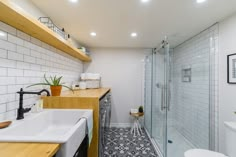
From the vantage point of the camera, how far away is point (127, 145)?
2.77 meters

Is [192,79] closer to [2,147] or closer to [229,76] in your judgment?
[229,76]

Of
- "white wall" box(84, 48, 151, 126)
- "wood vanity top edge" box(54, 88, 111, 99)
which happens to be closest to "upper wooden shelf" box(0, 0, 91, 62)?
"wood vanity top edge" box(54, 88, 111, 99)

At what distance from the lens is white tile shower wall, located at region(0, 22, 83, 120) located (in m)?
1.30

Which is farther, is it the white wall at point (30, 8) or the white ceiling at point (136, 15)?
the white ceiling at point (136, 15)

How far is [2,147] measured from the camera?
78cm

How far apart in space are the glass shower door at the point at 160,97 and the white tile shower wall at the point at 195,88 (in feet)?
1.82

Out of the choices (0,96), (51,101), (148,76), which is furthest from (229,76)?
(0,96)

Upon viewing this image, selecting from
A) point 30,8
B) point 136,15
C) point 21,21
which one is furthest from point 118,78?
point 21,21

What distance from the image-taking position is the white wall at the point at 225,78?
78.1 inches

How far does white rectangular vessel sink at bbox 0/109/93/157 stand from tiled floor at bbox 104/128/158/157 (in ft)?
3.83

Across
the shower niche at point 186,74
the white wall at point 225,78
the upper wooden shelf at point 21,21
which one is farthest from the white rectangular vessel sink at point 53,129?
the shower niche at point 186,74

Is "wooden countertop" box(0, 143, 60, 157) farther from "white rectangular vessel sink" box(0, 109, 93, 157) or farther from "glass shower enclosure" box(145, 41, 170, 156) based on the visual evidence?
"glass shower enclosure" box(145, 41, 170, 156)

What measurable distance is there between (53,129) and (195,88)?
8.61 ft

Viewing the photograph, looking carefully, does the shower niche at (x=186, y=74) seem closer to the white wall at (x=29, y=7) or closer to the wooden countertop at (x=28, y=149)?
the white wall at (x=29, y=7)
